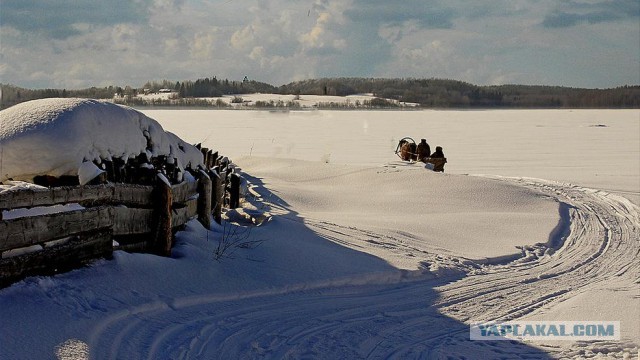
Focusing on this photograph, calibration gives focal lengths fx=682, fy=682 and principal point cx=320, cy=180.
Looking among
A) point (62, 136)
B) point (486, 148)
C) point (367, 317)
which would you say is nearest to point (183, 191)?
point (62, 136)

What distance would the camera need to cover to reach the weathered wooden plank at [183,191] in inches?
323

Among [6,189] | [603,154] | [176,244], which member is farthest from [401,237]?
[603,154]

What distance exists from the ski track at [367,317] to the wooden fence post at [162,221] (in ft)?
3.08

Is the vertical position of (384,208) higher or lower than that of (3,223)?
lower

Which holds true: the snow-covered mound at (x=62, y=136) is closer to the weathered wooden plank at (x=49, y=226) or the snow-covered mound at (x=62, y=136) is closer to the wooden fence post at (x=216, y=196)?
the weathered wooden plank at (x=49, y=226)

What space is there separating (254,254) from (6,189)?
10.4 ft

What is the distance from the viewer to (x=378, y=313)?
276 inches

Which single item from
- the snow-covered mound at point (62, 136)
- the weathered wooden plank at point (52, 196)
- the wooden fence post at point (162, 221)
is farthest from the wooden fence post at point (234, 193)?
the weathered wooden plank at point (52, 196)

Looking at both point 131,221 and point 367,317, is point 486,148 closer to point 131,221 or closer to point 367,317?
point 367,317

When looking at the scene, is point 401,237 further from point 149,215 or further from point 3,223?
point 3,223

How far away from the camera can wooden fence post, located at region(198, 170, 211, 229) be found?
8852mm

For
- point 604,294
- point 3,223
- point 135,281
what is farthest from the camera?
point 604,294

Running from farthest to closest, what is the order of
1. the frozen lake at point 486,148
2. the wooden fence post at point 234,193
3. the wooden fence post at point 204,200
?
the frozen lake at point 486,148, the wooden fence post at point 234,193, the wooden fence post at point 204,200

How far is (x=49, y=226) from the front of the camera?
5781mm
